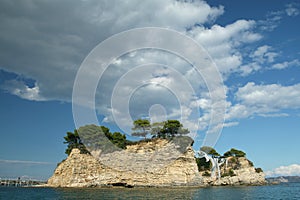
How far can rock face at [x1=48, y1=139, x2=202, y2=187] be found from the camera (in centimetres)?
4978

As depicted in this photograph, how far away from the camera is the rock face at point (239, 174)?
6300cm

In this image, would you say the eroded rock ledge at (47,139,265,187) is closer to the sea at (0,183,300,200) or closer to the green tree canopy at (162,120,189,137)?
the green tree canopy at (162,120,189,137)

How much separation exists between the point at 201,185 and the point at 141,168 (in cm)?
1214

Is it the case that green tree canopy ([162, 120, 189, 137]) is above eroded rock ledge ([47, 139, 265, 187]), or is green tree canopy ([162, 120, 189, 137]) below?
above

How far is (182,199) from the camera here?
87.5 feet

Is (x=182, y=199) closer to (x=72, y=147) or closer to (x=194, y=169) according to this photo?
(x=194, y=169)

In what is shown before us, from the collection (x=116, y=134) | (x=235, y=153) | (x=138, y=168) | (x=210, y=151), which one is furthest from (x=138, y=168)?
(x=235, y=153)

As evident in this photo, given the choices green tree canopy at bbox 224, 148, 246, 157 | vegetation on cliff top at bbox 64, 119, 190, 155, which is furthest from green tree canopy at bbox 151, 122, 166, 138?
green tree canopy at bbox 224, 148, 246, 157

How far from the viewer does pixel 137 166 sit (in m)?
50.7

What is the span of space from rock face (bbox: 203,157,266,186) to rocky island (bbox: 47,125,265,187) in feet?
43.6

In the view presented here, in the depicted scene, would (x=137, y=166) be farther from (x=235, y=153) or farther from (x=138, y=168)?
(x=235, y=153)

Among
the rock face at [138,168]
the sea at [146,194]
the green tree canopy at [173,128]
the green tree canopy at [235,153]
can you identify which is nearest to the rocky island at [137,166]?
the rock face at [138,168]

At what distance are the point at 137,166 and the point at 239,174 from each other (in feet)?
96.6

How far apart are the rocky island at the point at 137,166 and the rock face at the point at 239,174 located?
1329 centimetres
